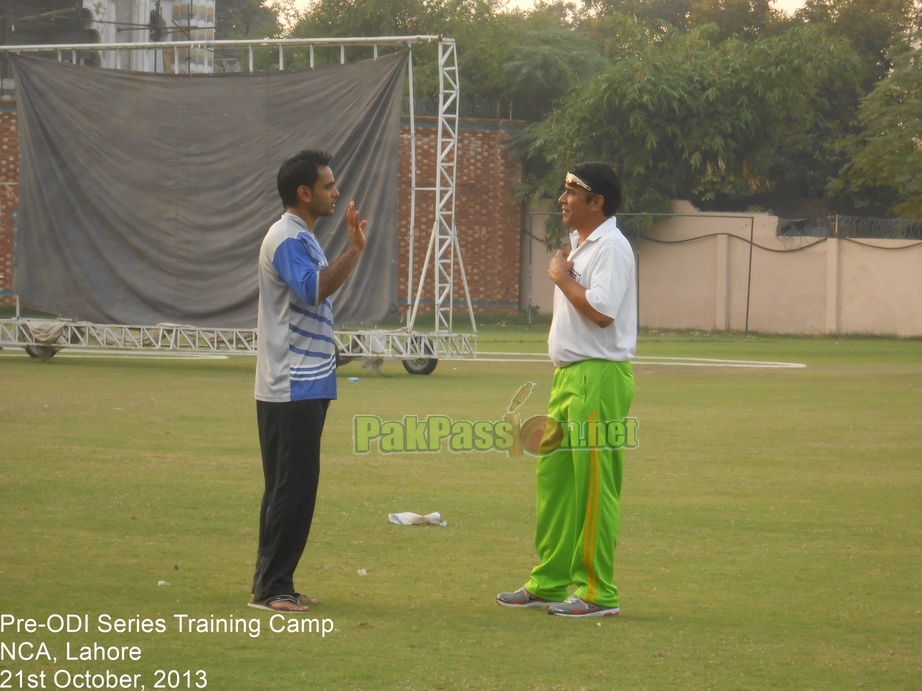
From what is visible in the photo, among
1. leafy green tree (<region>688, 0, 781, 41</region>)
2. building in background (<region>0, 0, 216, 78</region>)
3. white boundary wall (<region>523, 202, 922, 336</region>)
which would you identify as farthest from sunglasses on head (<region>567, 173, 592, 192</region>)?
leafy green tree (<region>688, 0, 781, 41</region>)

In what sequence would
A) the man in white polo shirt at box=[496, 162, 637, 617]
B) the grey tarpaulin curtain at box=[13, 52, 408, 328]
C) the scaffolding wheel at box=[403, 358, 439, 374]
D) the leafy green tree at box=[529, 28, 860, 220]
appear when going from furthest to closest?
the leafy green tree at box=[529, 28, 860, 220] → the scaffolding wheel at box=[403, 358, 439, 374] → the grey tarpaulin curtain at box=[13, 52, 408, 328] → the man in white polo shirt at box=[496, 162, 637, 617]

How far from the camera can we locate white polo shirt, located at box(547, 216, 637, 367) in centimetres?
541

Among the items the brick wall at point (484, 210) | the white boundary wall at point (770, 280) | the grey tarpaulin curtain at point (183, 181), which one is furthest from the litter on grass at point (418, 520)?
the brick wall at point (484, 210)

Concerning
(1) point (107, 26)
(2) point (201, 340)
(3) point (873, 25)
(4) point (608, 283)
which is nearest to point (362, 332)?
(2) point (201, 340)

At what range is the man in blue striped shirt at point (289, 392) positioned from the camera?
17.6 ft

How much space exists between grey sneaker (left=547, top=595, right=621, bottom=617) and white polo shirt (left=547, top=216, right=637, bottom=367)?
998mm

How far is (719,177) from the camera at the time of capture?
35438mm

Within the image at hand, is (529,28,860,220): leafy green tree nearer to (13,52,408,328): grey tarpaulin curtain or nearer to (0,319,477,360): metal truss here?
(13,52,408,328): grey tarpaulin curtain

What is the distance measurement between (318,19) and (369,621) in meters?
38.6

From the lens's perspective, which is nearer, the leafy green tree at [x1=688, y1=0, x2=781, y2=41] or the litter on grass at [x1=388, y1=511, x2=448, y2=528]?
the litter on grass at [x1=388, y1=511, x2=448, y2=528]

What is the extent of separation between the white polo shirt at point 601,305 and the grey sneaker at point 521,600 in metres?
1.00

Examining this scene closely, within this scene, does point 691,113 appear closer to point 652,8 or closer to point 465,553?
point 652,8

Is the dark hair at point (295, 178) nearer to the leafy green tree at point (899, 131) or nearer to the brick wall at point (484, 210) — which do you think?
the leafy green tree at point (899, 131)

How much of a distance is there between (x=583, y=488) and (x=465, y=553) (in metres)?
1.41
